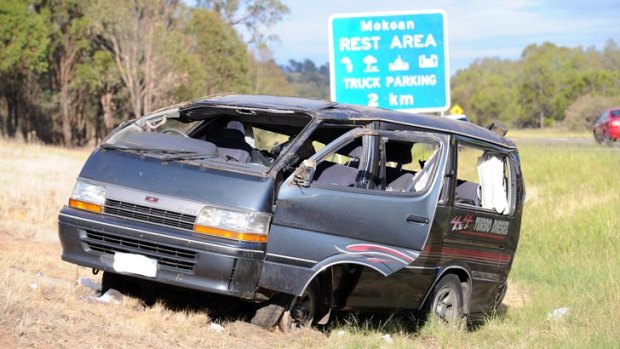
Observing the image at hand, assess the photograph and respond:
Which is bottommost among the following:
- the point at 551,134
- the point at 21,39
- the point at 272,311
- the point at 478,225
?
the point at 551,134

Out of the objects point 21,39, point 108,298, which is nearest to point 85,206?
point 108,298

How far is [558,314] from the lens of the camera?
9484mm

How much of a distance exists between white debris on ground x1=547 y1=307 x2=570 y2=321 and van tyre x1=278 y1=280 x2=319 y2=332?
9.84 feet

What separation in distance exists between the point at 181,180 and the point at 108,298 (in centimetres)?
124

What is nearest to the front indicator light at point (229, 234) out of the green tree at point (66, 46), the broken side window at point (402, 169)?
the broken side window at point (402, 169)

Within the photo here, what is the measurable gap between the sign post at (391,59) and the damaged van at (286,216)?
8662 mm

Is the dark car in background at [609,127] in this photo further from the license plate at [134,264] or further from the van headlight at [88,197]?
the license plate at [134,264]

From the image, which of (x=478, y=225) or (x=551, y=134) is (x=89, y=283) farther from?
(x=551, y=134)

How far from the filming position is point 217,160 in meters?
7.45

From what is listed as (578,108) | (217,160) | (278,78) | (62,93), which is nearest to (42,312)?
(217,160)

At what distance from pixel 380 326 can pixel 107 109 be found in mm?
41180

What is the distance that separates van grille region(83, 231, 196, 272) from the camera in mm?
6797

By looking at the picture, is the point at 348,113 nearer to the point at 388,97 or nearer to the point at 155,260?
the point at 155,260

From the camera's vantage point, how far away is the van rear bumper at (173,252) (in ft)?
21.9
